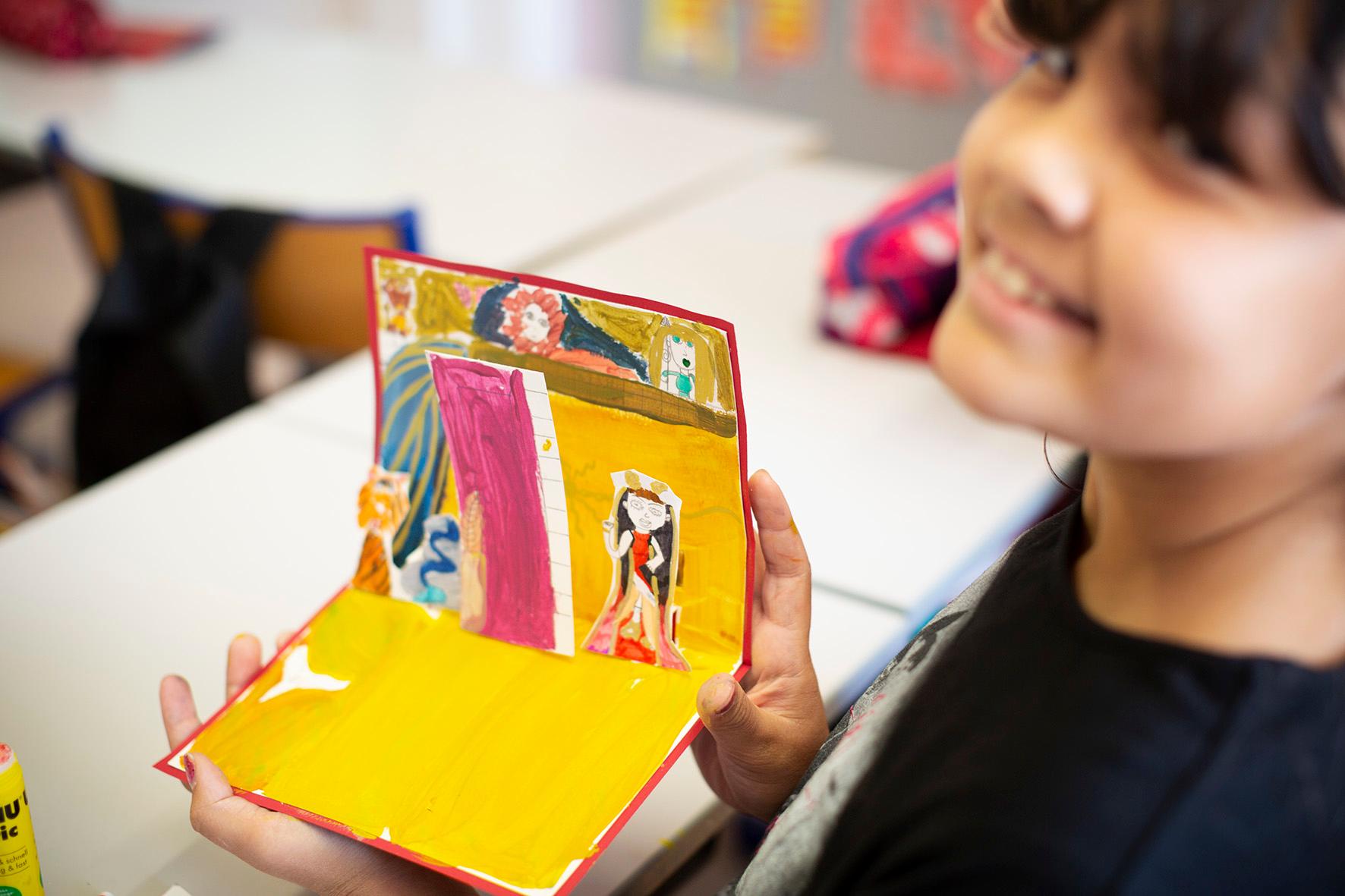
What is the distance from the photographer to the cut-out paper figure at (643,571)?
2.27ft

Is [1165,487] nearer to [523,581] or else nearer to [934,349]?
[934,349]

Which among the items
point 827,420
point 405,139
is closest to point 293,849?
point 827,420

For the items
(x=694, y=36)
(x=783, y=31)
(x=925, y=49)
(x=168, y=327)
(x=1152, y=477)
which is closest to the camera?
(x=1152, y=477)

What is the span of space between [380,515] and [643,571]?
0.61ft

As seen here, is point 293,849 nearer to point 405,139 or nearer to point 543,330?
point 543,330

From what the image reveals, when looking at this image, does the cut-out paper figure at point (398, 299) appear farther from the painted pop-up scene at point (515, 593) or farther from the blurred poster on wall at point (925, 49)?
the blurred poster on wall at point (925, 49)

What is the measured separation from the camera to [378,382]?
0.77m

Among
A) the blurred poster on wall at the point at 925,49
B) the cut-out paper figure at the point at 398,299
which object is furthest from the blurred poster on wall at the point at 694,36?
the cut-out paper figure at the point at 398,299

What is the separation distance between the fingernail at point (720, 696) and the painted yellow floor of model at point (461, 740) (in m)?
0.03

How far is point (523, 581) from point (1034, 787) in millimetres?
358

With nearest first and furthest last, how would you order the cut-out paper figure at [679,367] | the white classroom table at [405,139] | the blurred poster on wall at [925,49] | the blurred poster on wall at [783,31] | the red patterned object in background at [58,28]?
the cut-out paper figure at [679,367] → the white classroom table at [405,139] → the red patterned object in background at [58,28] → the blurred poster on wall at [925,49] → the blurred poster on wall at [783,31]

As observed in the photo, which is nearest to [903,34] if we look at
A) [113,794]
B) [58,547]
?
[58,547]

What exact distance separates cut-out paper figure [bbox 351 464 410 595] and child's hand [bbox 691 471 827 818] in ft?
0.75

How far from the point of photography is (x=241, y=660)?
76 centimetres
